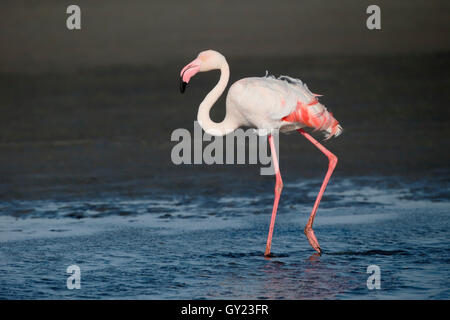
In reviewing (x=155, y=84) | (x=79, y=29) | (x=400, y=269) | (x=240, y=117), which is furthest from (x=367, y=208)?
(x=79, y=29)

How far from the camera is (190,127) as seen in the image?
13.8 meters

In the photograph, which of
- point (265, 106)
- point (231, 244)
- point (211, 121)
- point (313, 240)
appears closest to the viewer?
point (313, 240)

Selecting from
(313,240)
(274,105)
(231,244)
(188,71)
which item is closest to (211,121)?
(188,71)

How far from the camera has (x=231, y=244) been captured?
8.27 metres

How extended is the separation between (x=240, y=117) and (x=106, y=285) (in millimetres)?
2730

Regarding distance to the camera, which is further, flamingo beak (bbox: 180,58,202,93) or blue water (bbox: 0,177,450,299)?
flamingo beak (bbox: 180,58,202,93)

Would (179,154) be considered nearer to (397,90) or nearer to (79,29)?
(397,90)

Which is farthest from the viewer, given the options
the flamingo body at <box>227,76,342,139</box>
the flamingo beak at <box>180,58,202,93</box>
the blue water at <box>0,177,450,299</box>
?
the flamingo beak at <box>180,58,202,93</box>

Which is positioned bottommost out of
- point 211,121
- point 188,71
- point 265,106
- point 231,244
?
point 231,244

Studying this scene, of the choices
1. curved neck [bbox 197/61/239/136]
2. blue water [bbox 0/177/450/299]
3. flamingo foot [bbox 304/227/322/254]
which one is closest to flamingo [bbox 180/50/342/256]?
curved neck [bbox 197/61/239/136]

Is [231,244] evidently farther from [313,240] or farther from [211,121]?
[211,121]

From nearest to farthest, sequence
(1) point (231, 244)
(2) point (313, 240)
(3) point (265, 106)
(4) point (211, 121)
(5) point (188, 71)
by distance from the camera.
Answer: (2) point (313, 240)
(1) point (231, 244)
(3) point (265, 106)
(5) point (188, 71)
(4) point (211, 121)

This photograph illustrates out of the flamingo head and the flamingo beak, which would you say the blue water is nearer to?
the flamingo beak

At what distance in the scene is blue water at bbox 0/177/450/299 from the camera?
22.0 ft
